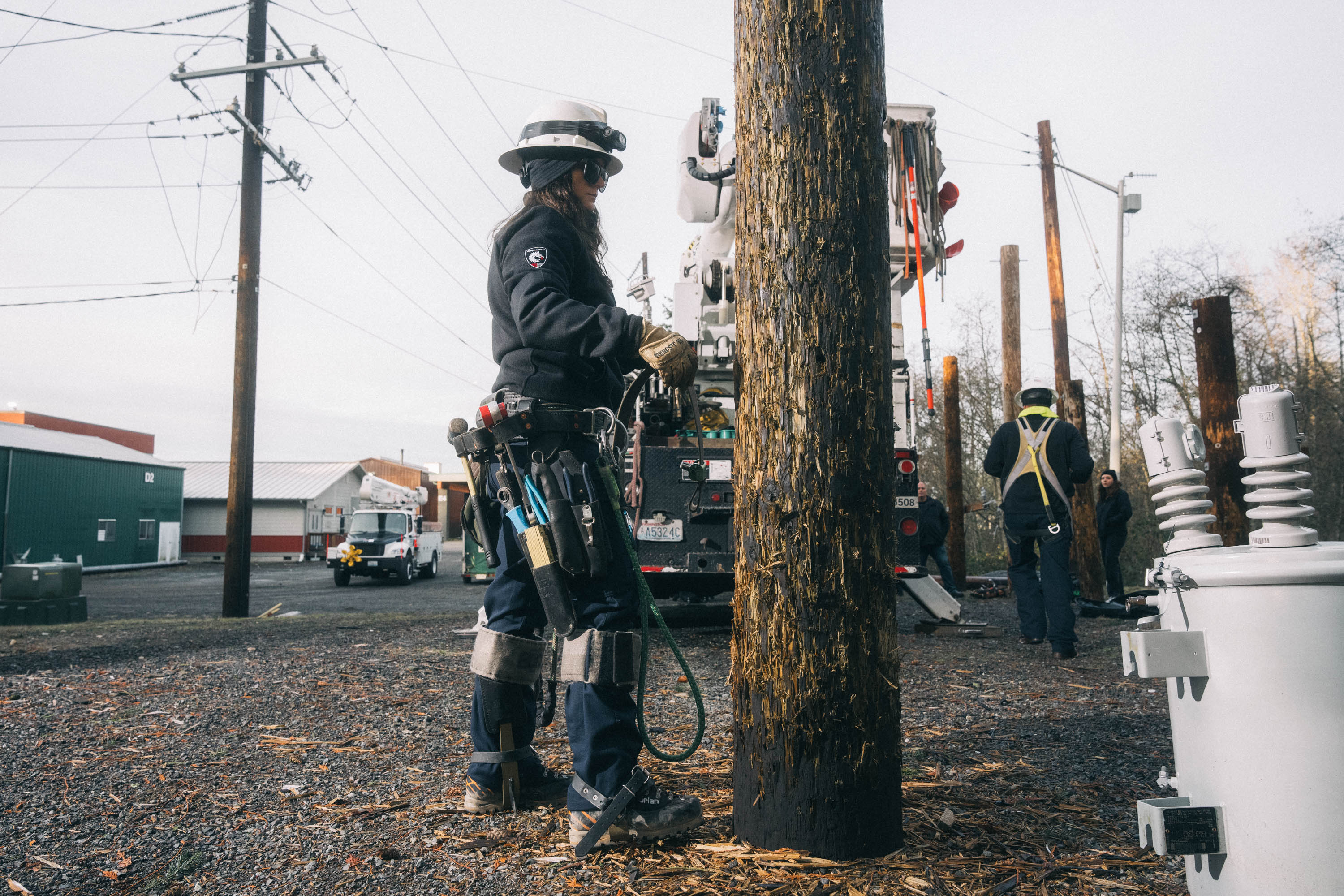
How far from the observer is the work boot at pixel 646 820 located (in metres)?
2.24

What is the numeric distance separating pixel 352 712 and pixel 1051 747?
3.22m

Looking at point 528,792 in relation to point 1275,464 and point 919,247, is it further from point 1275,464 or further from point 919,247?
point 919,247

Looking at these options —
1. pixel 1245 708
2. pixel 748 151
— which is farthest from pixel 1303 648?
pixel 748 151

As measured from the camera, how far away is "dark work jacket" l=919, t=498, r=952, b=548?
40.5 feet

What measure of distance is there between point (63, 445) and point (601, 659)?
1371 inches

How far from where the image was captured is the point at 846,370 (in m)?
2.13

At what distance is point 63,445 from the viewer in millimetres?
29766

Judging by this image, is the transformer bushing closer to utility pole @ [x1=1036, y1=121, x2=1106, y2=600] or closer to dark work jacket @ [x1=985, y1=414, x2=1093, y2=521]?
dark work jacket @ [x1=985, y1=414, x2=1093, y2=521]

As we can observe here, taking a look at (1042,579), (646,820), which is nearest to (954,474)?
(1042,579)

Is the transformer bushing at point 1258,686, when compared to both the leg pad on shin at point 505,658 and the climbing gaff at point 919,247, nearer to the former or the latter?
the leg pad on shin at point 505,658

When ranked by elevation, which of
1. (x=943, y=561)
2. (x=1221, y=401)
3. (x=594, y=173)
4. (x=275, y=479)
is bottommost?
(x=943, y=561)

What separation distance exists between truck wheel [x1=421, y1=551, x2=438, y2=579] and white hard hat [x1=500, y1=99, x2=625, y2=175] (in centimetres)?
2343

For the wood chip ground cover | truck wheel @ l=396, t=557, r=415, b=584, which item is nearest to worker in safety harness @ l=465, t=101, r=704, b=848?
the wood chip ground cover

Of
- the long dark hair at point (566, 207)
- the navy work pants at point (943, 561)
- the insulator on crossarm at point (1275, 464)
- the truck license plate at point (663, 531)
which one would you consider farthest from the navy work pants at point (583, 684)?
the navy work pants at point (943, 561)
